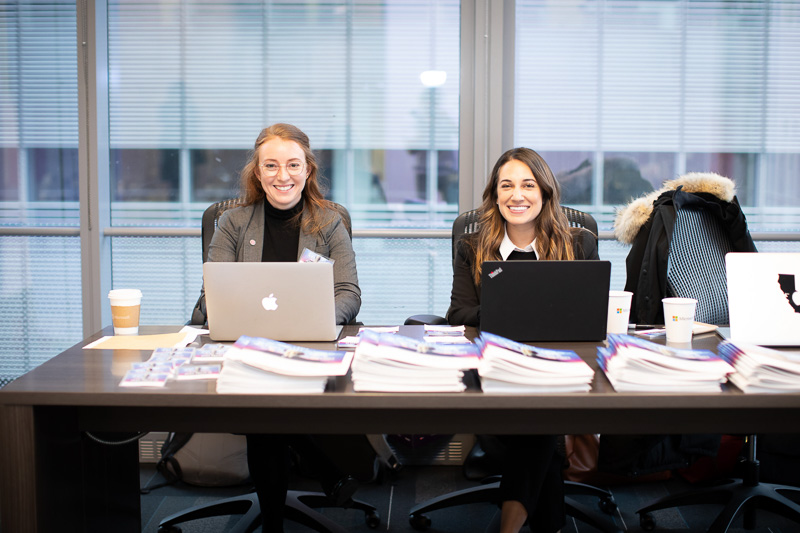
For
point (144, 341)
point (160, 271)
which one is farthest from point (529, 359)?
point (160, 271)

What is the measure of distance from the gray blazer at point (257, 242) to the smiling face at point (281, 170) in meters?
0.10

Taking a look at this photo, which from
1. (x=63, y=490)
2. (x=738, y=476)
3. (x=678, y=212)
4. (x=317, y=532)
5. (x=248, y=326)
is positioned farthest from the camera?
(x=738, y=476)

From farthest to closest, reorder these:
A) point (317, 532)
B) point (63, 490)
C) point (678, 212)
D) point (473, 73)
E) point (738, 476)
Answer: point (473, 73) < point (738, 476) < point (678, 212) < point (317, 532) < point (63, 490)

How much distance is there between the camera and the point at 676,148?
3.22 m

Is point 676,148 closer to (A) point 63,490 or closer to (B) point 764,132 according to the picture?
(B) point 764,132

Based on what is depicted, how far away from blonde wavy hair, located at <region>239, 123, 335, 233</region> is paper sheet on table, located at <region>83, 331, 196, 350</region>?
0.70 meters

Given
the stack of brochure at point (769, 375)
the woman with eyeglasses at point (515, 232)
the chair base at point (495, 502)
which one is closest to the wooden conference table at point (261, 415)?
the stack of brochure at point (769, 375)

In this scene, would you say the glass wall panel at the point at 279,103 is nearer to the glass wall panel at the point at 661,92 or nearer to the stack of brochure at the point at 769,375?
the glass wall panel at the point at 661,92

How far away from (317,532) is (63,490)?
3.29ft

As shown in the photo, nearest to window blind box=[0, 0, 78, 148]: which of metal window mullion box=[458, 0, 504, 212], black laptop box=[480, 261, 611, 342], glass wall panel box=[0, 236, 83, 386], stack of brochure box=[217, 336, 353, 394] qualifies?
glass wall panel box=[0, 236, 83, 386]

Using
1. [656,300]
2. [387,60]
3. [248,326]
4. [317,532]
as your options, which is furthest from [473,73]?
[317,532]

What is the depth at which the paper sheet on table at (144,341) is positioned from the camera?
181 cm

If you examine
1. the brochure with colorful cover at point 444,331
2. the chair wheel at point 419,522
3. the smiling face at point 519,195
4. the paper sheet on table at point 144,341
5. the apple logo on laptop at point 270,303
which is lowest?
the chair wheel at point 419,522

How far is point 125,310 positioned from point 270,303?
0.54 m
